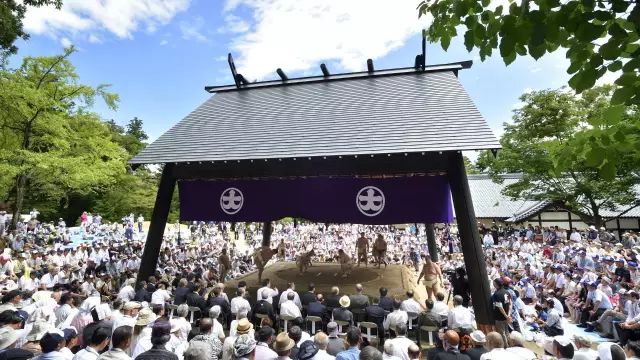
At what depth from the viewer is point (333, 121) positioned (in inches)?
376

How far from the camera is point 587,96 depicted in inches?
950

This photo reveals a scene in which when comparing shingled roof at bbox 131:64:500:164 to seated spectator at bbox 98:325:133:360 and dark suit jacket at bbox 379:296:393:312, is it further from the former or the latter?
seated spectator at bbox 98:325:133:360

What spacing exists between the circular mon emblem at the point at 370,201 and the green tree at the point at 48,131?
1588cm

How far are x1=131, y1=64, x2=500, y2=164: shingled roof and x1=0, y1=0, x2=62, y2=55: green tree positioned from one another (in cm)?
635

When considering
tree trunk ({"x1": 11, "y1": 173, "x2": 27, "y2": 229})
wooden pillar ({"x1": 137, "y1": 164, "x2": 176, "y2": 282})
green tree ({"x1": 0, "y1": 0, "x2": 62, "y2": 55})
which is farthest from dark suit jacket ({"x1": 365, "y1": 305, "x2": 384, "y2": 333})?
tree trunk ({"x1": 11, "y1": 173, "x2": 27, "y2": 229})

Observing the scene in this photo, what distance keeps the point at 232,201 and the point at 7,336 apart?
574 cm

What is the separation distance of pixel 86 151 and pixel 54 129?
2.60m

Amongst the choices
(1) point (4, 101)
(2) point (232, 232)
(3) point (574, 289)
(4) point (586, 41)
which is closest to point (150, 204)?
(2) point (232, 232)

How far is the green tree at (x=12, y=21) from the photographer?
11.5m

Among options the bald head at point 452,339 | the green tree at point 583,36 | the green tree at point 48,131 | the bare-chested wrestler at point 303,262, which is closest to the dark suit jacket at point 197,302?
the bare-chested wrestler at point 303,262

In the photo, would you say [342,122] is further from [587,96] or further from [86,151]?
[587,96]

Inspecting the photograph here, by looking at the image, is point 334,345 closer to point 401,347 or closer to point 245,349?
point 401,347

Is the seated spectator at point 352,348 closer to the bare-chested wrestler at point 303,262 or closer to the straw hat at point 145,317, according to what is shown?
the straw hat at point 145,317

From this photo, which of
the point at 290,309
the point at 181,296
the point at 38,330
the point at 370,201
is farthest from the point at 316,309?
the point at 38,330
